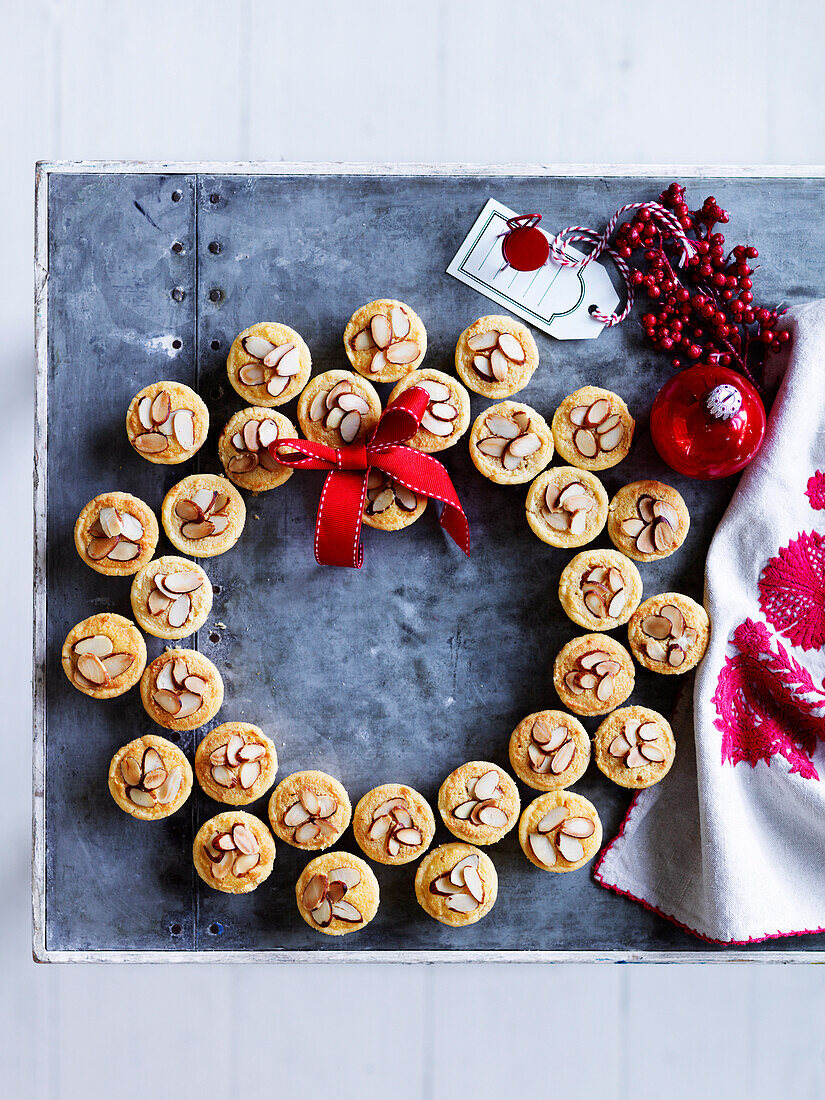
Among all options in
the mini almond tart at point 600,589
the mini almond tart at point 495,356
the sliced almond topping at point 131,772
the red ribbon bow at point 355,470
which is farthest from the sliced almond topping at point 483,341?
→ the sliced almond topping at point 131,772

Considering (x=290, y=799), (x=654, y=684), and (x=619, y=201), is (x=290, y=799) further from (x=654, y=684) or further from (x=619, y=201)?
(x=619, y=201)

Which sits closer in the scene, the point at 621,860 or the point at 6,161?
the point at 621,860

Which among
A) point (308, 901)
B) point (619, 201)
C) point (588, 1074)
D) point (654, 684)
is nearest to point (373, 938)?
point (308, 901)

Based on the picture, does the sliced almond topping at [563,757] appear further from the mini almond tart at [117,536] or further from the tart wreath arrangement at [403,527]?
the mini almond tart at [117,536]

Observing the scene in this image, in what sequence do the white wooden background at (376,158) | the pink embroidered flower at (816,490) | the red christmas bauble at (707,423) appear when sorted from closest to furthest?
1. the red christmas bauble at (707,423)
2. the pink embroidered flower at (816,490)
3. the white wooden background at (376,158)

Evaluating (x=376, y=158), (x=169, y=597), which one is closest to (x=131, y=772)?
(x=169, y=597)

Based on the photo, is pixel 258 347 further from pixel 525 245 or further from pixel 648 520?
pixel 648 520

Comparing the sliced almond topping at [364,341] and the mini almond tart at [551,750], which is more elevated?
the sliced almond topping at [364,341]
